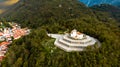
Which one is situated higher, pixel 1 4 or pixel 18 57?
pixel 18 57

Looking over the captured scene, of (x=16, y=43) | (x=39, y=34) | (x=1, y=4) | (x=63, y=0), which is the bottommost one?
(x=63, y=0)

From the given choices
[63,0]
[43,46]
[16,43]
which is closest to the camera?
[43,46]

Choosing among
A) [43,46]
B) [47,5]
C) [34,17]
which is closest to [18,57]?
[43,46]

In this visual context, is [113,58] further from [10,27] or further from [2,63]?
[10,27]

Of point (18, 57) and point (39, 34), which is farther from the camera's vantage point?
point (39, 34)

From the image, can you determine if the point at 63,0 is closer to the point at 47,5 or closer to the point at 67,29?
the point at 47,5

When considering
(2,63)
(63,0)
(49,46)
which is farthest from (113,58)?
(63,0)

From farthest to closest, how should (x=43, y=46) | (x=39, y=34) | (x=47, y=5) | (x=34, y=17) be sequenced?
(x=47, y=5) < (x=34, y=17) < (x=39, y=34) < (x=43, y=46)

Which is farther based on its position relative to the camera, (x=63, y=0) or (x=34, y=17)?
(x=63, y=0)

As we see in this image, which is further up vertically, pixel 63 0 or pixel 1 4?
pixel 1 4
